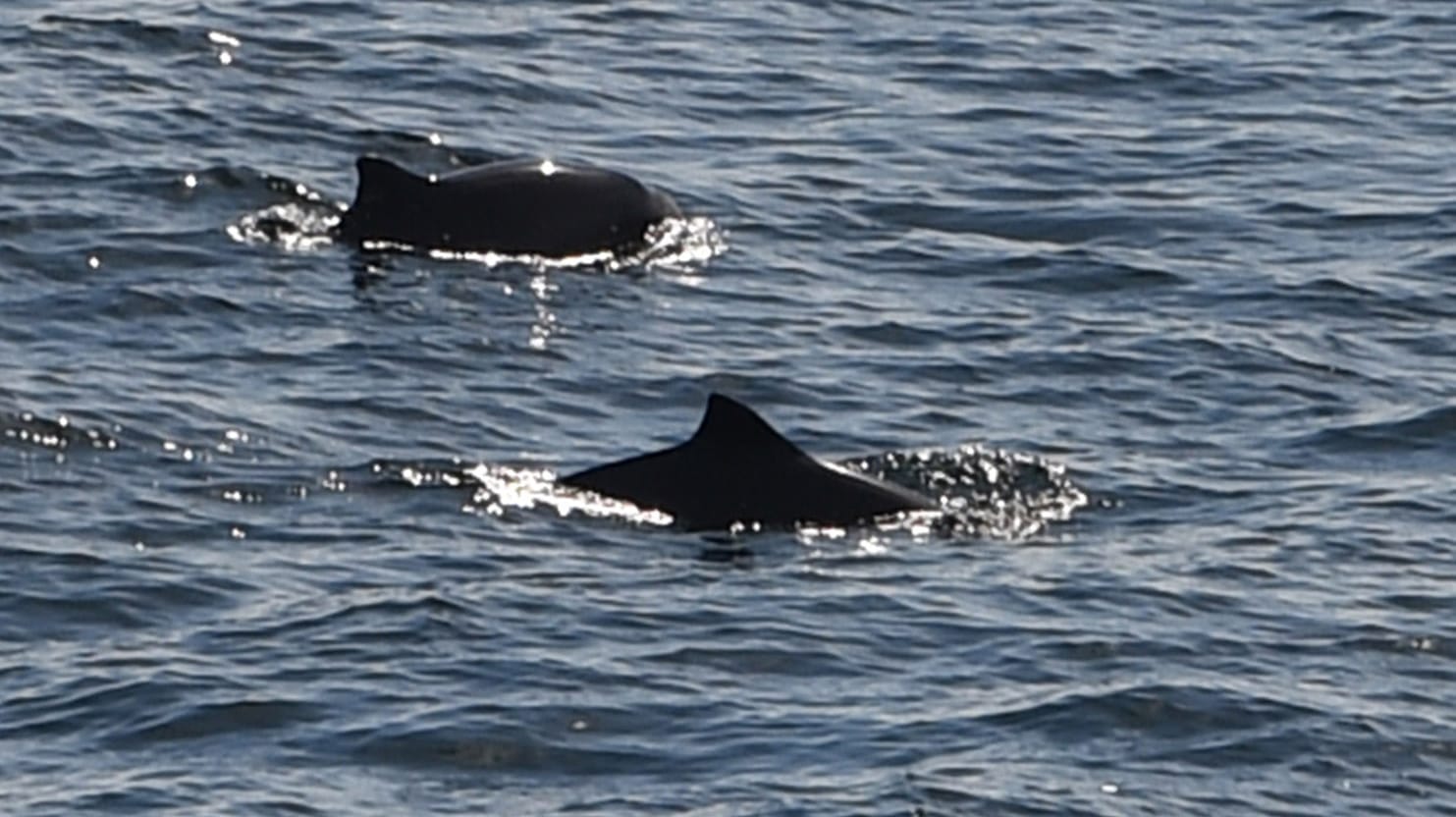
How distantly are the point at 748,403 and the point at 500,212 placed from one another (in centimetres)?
367

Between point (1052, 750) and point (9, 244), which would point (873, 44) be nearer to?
point (9, 244)

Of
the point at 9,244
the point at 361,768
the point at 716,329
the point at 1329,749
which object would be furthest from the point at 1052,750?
the point at 9,244

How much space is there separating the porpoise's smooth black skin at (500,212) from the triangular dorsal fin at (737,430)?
224 inches

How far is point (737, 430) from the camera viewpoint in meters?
20.0

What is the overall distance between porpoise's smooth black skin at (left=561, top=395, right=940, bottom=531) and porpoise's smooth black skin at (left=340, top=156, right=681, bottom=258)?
5633 mm

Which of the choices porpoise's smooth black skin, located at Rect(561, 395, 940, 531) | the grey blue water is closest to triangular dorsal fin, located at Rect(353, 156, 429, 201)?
the grey blue water

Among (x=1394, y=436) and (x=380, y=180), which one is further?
(x=380, y=180)

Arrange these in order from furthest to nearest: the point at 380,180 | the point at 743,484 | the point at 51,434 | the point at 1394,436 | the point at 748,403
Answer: the point at 380,180, the point at 748,403, the point at 1394,436, the point at 51,434, the point at 743,484

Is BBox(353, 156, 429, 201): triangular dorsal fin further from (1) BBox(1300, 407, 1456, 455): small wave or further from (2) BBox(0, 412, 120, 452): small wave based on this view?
(1) BBox(1300, 407, 1456, 455): small wave

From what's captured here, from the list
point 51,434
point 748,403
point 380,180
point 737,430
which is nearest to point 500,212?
point 380,180

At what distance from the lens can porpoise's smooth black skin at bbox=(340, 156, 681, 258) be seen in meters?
25.6

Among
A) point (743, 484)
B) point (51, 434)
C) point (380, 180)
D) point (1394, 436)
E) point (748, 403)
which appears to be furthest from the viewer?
point (380, 180)

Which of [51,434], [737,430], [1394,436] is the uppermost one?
[737,430]

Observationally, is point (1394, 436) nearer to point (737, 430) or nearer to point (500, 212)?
point (737, 430)
